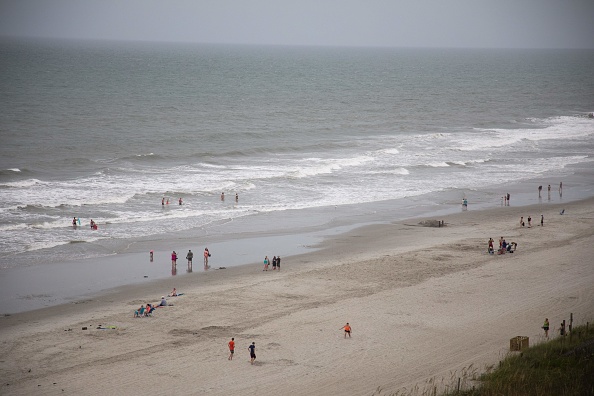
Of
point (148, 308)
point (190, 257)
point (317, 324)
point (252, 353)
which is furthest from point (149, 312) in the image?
point (190, 257)

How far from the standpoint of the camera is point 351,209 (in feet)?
135

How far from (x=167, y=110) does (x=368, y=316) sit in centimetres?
6371

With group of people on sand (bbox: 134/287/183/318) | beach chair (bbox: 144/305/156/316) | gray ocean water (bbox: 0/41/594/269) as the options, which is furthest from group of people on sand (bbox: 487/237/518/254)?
beach chair (bbox: 144/305/156/316)

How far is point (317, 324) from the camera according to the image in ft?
75.6

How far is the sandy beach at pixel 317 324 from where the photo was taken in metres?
19.0

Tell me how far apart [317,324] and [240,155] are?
3563 centimetres

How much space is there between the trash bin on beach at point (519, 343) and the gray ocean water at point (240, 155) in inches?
715

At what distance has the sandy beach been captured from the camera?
1895cm

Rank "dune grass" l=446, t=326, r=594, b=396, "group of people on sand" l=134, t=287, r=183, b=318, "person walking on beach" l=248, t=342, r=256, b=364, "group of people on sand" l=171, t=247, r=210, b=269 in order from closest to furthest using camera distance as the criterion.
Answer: "dune grass" l=446, t=326, r=594, b=396 < "person walking on beach" l=248, t=342, r=256, b=364 < "group of people on sand" l=134, t=287, r=183, b=318 < "group of people on sand" l=171, t=247, r=210, b=269

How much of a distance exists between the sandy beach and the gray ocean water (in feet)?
23.9

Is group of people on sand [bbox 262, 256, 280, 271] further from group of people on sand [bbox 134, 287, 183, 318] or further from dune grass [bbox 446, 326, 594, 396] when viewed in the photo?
dune grass [bbox 446, 326, 594, 396]

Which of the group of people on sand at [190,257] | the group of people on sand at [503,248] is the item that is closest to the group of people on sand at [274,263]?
the group of people on sand at [190,257]

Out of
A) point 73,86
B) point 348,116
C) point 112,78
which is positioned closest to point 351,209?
point 348,116

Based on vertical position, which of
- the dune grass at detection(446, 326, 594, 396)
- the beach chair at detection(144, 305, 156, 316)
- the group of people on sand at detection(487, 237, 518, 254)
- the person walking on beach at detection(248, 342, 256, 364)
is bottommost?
the person walking on beach at detection(248, 342, 256, 364)
